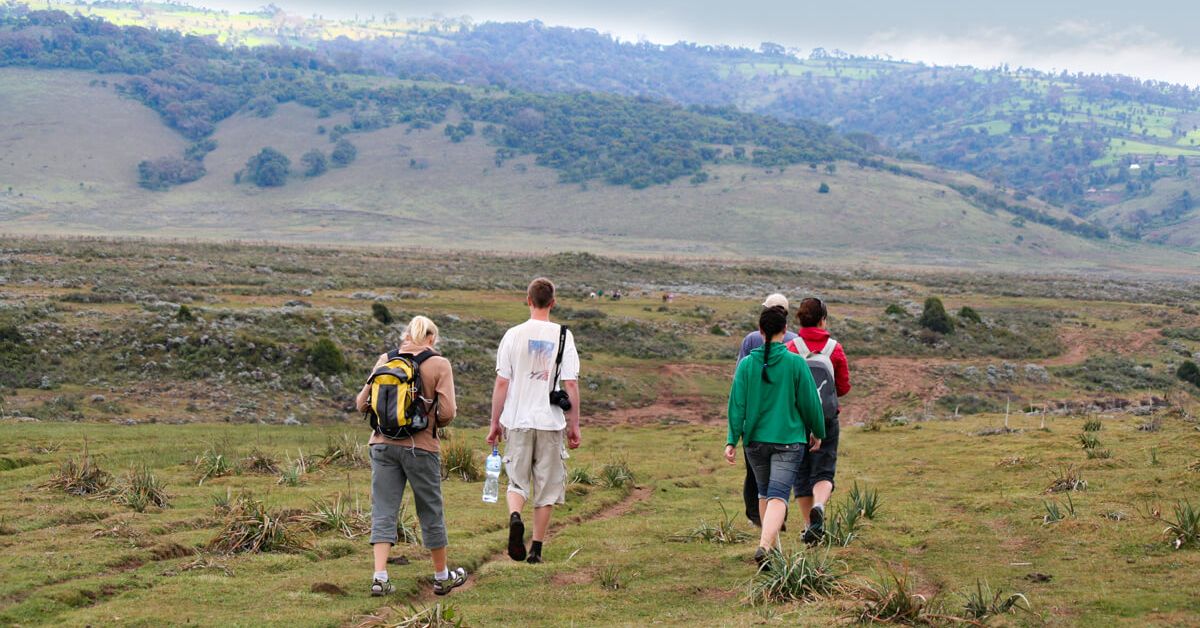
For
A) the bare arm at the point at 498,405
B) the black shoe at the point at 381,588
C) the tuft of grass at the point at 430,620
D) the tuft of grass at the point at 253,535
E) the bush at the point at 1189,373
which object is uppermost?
the bare arm at the point at 498,405

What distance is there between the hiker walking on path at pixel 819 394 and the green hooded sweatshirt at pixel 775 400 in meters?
0.66

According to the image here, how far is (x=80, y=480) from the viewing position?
11742 mm

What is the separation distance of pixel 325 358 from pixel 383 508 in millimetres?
18066

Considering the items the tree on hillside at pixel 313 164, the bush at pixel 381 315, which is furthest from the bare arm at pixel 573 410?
the tree on hillside at pixel 313 164

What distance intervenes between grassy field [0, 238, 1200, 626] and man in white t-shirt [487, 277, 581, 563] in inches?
29.5

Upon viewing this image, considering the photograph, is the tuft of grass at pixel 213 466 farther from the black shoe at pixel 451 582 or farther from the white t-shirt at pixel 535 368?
the white t-shirt at pixel 535 368

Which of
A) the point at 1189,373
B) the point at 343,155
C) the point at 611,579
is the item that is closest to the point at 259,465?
the point at 611,579

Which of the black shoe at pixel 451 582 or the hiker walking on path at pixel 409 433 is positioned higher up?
the hiker walking on path at pixel 409 433

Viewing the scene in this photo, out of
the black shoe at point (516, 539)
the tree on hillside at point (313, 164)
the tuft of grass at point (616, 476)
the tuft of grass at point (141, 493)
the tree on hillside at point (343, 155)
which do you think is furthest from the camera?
the tree on hillside at point (343, 155)

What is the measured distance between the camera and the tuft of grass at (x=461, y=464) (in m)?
14.4

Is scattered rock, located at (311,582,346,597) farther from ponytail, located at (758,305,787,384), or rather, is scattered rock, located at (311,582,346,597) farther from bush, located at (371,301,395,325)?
bush, located at (371,301,395,325)

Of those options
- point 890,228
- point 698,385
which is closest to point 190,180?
point 890,228

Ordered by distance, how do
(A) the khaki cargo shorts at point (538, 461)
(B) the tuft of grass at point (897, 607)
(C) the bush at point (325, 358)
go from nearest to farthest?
1. (B) the tuft of grass at point (897, 607)
2. (A) the khaki cargo shorts at point (538, 461)
3. (C) the bush at point (325, 358)

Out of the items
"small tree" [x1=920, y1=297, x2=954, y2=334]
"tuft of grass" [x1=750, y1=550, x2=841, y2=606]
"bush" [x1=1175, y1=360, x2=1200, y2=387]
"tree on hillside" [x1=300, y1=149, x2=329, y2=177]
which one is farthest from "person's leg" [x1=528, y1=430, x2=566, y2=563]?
"tree on hillside" [x1=300, y1=149, x2=329, y2=177]
